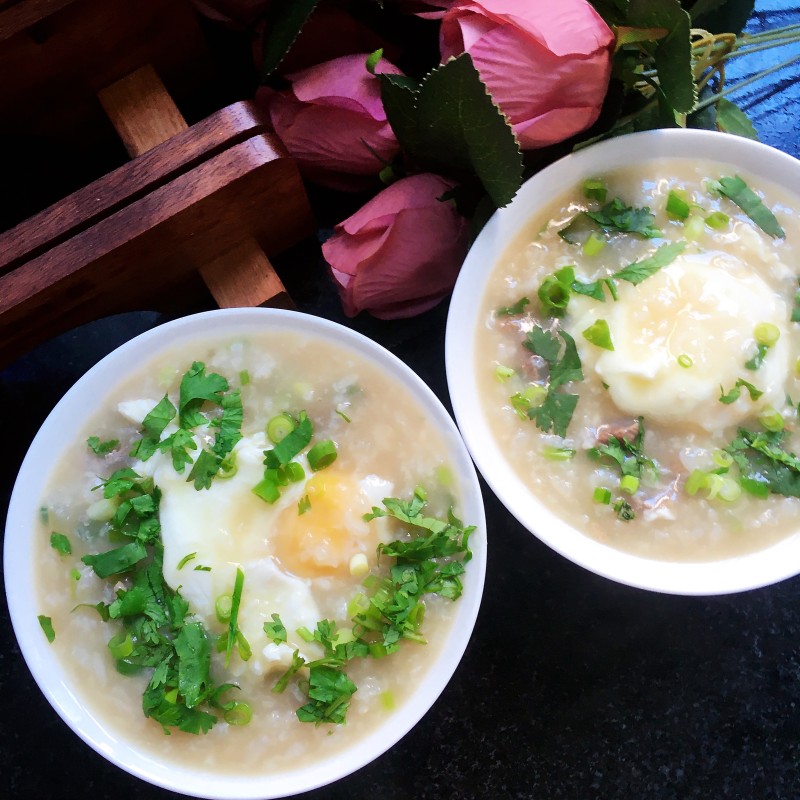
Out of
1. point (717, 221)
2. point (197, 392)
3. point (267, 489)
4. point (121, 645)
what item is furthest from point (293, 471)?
point (717, 221)

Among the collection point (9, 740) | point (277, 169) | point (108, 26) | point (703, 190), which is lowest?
point (9, 740)

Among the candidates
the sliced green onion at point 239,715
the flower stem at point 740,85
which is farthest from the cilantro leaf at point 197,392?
the flower stem at point 740,85

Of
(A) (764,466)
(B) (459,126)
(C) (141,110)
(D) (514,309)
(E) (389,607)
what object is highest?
(C) (141,110)

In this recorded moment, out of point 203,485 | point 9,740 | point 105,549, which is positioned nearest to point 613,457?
point 203,485

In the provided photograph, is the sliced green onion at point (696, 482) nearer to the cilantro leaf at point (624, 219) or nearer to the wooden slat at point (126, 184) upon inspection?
the cilantro leaf at point (624, 219)

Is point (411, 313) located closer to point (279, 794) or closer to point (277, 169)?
point (277, 169)

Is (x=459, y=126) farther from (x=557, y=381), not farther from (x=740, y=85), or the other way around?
(x=740, y=85)
